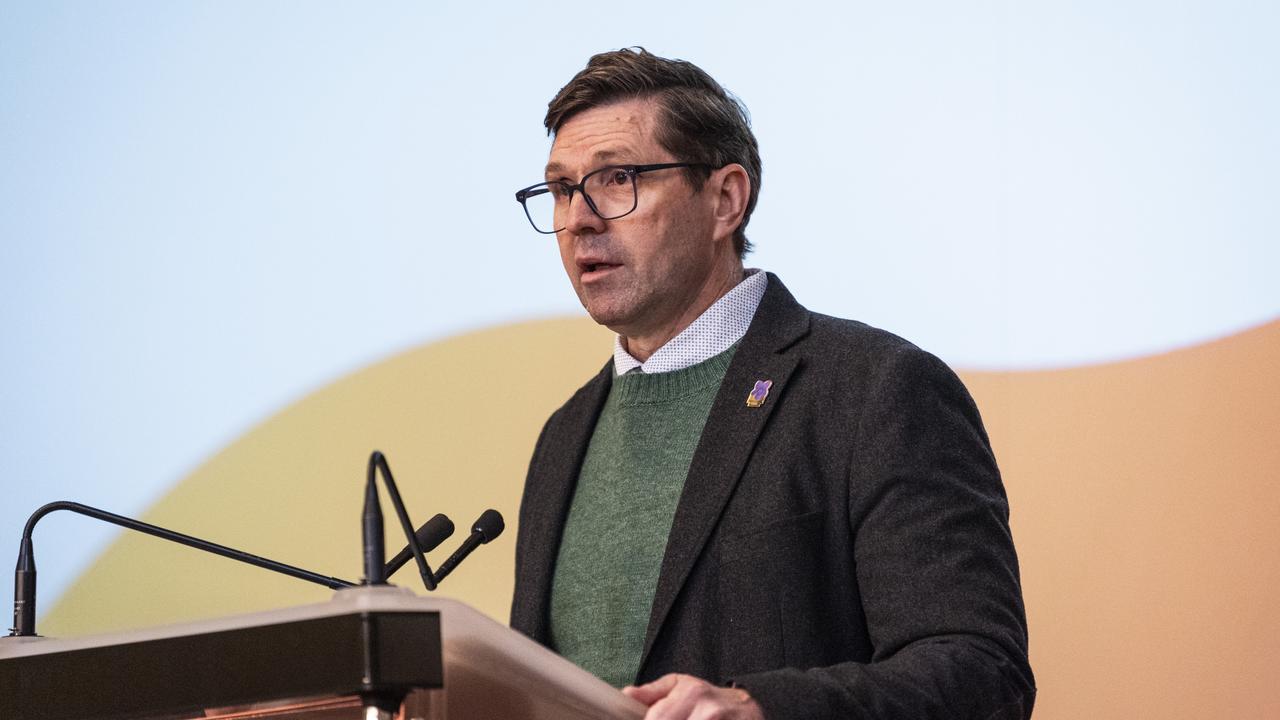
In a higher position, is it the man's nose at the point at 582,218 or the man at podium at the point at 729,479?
the man's nose at the point at 582,218

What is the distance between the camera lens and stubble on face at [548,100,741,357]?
2361 millimetres

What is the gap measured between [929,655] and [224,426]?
2019mm

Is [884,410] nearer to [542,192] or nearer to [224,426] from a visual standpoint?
[542,192]

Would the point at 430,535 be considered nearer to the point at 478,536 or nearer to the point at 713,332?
the point at 478,536

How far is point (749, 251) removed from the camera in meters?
2.65

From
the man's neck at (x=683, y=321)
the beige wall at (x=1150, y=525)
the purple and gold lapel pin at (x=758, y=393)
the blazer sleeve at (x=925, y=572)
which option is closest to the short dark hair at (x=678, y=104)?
the man's neck at (x=683, y=321)

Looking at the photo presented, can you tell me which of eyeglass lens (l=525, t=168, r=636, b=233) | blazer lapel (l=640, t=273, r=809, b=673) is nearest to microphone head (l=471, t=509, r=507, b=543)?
blazer lapel (l=640, t=273, r=809, b=673)

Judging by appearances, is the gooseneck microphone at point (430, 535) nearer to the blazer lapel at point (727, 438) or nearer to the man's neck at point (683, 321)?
the blazer lapel at point (727, 438)

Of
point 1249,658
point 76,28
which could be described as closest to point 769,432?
point 1249,658

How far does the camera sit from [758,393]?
2.17 metres

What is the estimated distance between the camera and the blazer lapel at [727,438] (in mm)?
2020

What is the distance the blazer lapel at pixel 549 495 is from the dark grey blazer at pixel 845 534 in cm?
15

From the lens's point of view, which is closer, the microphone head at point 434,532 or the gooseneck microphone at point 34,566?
the gooseneck microphone at point 34,566

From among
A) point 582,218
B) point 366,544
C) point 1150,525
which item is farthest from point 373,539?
point 1150,525
